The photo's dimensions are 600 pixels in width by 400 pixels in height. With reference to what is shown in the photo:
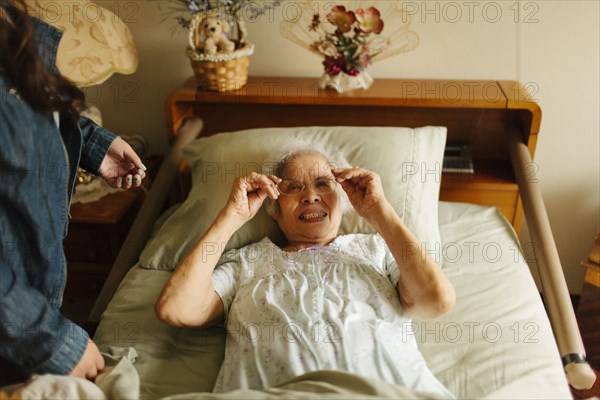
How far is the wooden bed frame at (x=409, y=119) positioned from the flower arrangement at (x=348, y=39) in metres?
0.10

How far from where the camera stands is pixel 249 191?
57.5 inches

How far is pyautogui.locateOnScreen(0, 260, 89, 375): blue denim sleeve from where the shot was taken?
0.94 metres

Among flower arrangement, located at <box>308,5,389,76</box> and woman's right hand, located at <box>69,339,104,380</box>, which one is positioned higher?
flower arrangement, located at <box>308,5,389,76</box>

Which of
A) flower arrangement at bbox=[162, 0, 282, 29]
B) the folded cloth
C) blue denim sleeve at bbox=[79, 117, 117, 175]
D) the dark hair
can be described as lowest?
the folded cloth

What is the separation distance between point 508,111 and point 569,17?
36 cm

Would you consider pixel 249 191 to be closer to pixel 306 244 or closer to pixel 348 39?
pixel 306 244

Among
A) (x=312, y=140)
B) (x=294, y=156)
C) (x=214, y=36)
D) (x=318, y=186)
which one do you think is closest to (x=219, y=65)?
(x=214, y=36)

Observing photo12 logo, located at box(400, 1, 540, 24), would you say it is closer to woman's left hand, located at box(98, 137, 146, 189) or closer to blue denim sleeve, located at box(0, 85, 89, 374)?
woman's left hand, located at box(98, 137, 146, 189)

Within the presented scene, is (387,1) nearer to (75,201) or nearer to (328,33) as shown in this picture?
(328,33)

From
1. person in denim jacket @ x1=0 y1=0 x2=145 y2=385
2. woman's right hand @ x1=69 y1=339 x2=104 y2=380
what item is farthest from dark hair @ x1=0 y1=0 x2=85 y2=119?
woman's right hand @ x1=69 y1=339 x2=104 y2=380

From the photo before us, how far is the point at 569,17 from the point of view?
1892mm

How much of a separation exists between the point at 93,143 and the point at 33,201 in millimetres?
340

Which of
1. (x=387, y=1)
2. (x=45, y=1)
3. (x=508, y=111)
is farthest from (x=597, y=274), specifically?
(x=45, y=1)

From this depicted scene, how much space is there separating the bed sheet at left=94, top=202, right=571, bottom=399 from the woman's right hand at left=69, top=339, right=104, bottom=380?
0.14 metres
